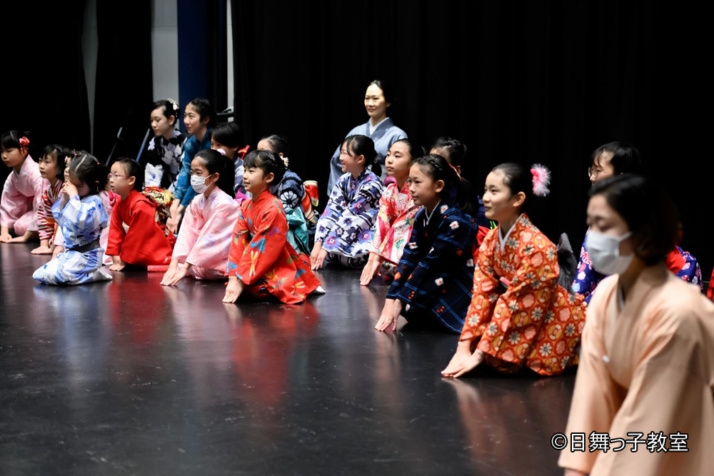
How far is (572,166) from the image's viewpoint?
5.45 meters

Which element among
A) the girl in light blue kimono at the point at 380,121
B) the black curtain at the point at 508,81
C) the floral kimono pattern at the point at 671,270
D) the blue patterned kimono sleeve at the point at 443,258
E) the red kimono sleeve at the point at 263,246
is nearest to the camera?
the floral kimono pattern at the point at 671,270

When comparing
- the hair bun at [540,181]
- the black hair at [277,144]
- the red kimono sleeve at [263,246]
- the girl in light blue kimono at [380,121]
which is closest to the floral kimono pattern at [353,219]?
the girl in light blue kimono at [380,121]

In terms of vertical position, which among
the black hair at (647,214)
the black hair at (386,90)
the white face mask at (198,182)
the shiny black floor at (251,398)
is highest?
the black hair at (386,90)

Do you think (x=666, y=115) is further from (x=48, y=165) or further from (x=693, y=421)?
(x=48, y=165)

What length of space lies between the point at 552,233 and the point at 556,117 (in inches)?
28.6

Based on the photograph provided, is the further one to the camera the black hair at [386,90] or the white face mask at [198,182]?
the black hair at [386,90]

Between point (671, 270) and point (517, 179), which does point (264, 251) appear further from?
point (671, 270)

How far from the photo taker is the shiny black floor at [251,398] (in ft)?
7.97

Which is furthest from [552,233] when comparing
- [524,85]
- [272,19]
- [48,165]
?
[48,165]

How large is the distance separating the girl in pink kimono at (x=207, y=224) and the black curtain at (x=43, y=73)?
3.93 metres

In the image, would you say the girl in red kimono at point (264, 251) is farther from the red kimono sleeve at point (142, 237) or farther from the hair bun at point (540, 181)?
the hair bun at point (540, 181)

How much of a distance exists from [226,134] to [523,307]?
3.44m

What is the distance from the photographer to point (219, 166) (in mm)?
5363

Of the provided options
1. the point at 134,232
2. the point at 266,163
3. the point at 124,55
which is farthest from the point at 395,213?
the point at 124,55
